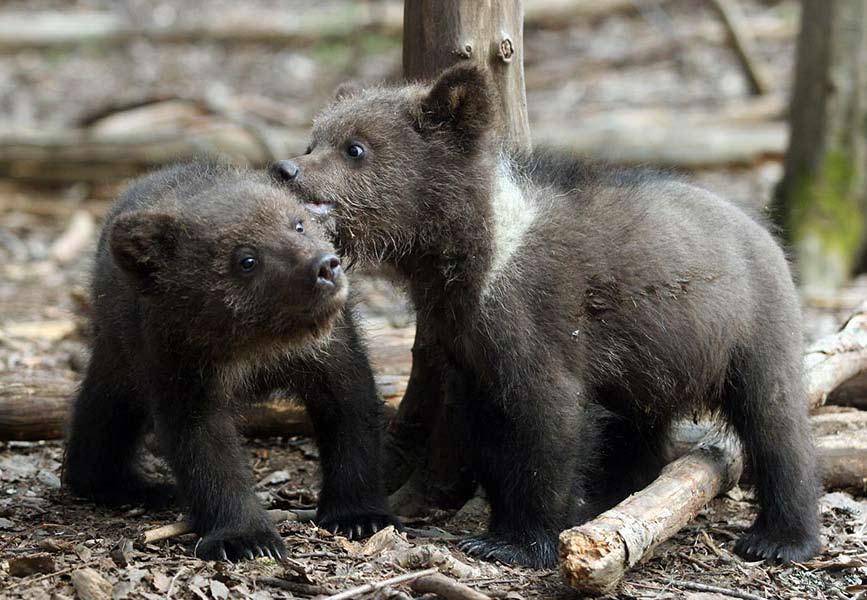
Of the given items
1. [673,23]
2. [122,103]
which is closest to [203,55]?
[122,103]

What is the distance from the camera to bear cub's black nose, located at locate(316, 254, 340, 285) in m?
5.74

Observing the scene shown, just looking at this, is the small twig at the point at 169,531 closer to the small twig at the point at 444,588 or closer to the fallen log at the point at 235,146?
the small twig at the point at 444,588

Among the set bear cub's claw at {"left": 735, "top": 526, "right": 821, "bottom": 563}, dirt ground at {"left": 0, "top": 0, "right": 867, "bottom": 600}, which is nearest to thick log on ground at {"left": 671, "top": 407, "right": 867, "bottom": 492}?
dirt ground at {"left": 0, "top": 0, "right": 867, "bottom": 600}

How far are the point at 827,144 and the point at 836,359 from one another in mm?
4839

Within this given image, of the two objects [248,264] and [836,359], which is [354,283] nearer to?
[248,264]

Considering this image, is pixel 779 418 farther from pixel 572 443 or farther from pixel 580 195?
pixel 580 195

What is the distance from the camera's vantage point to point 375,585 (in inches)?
204

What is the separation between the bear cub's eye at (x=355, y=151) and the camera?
249 inches

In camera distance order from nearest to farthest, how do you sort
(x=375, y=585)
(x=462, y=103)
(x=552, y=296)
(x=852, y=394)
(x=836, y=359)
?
(x=375, y=585) < (x=552, y=296) < (x=462, y=103) < (x=836, y=359) < (x=852, y=394)

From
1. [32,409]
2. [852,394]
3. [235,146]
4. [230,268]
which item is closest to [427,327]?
[230,268]

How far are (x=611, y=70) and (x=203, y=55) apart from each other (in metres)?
7.67

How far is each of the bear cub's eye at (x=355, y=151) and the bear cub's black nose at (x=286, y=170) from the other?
11.4 inches

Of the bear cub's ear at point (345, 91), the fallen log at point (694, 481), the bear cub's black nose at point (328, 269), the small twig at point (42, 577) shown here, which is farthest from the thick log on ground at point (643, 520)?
the bear cub's ear at point (345, 91)

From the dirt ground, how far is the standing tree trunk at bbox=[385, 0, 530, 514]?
272 mm
